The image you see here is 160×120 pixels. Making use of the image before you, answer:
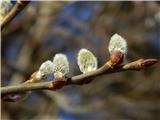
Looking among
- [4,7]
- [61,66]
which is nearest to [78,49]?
[4,7]

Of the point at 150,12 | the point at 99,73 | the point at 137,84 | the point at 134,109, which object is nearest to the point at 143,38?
the point at 137,84

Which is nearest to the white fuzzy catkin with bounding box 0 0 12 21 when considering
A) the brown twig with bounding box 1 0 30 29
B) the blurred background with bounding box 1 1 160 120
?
A: the brown twig with bounding box 1 0 30 29

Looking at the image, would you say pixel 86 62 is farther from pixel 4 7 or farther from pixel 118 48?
pixel 4 7

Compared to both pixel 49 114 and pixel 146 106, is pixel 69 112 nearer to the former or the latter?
pixel 49 114

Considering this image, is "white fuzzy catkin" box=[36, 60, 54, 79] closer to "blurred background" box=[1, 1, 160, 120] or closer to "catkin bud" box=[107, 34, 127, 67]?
"catkin bud" box=[107, 34, 127, 67]

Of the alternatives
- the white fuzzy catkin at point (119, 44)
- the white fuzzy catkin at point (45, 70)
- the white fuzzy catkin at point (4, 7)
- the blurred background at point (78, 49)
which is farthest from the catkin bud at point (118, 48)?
the blurred background at point (78, 49)

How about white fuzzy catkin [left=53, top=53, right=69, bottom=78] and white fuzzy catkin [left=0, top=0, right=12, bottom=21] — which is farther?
white fuzzy catkin [left=0, top=0, right=12, bottom=21]

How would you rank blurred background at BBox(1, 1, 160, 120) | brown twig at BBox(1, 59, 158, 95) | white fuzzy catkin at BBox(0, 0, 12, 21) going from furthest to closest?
blurred background at BBox(1, 1, 160, 120), white fuzzy catkin at BBox(0, 0, 12, 21), brown twig at BBox(1, 59, 158, 95)
